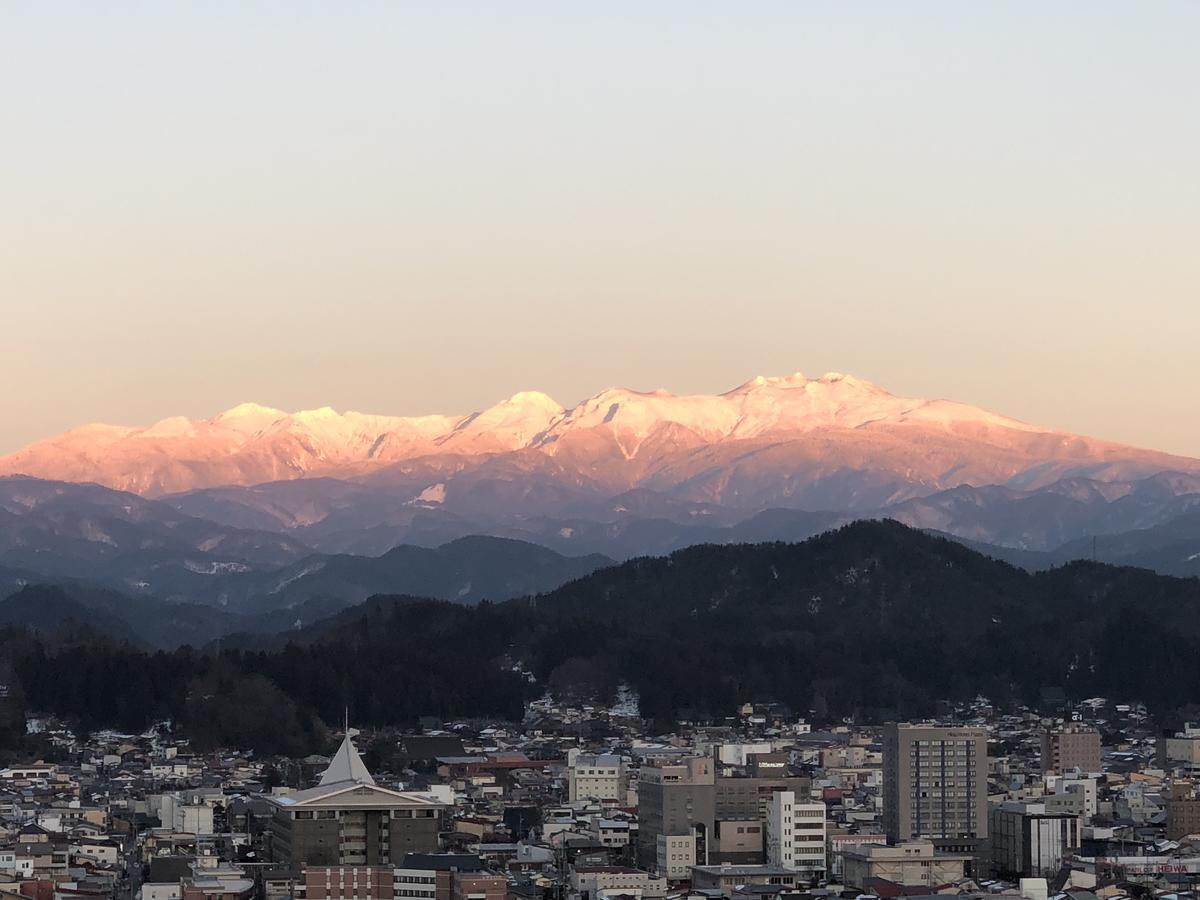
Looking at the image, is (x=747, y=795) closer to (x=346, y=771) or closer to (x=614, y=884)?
(x=346, y=771)

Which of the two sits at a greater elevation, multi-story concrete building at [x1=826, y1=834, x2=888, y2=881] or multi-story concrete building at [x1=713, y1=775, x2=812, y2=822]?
multi-story concrete building at [x1=713, y1=775, x2=812, y2=822]

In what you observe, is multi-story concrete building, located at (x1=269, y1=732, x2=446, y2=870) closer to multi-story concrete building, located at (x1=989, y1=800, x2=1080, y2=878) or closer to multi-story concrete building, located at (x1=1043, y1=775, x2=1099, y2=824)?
multi-story concrete building, located at (x1=989, y1=800, x2=1080, y2=878)

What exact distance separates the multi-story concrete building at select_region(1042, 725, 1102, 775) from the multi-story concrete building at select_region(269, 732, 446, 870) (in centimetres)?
3705

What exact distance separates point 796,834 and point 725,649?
2675 inches

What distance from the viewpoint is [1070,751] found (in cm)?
10431

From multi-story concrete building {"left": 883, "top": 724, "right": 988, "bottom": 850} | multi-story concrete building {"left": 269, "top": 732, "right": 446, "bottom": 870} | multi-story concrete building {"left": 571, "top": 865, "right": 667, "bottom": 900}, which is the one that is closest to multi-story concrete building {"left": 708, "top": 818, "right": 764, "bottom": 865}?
multi-story concrete building {"left": 883, "top": 724, "right": 988, "bottom": 850}

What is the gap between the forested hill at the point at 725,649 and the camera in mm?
120875

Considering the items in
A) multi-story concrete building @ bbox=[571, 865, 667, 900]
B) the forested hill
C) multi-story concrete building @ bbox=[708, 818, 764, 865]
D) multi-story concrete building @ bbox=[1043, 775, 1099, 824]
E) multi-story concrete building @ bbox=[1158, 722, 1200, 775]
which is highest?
the forested hill

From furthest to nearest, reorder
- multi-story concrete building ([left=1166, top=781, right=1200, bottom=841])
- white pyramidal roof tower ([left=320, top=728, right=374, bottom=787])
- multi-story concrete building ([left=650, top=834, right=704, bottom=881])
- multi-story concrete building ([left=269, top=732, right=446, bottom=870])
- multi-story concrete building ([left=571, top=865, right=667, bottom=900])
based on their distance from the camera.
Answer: multi-story concrete building ([left=1166, top=781, right=1200, bottom=841]) → white pyramidal roof tower ([left=320, top=728, right=374, bottom=787]) → multi-story concrete building ([left=650, top=834, right=704, bottom=881]) → multi-story concrete building ([left=269, top=732, right=446, bottom=870]) → multi-story concrete building ([left=571, top=865, right=667, bottom=900])

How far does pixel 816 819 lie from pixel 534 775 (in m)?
26.2

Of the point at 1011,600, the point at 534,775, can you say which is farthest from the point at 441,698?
the point at 1011,600

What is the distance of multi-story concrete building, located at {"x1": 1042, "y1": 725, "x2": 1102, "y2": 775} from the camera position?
339ft

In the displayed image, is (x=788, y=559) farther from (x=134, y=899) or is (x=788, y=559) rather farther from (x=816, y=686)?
(x=134, y=899)

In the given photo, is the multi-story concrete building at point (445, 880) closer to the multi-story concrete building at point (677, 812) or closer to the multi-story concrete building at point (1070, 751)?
the multi-story concrete building at point (677, 812)
